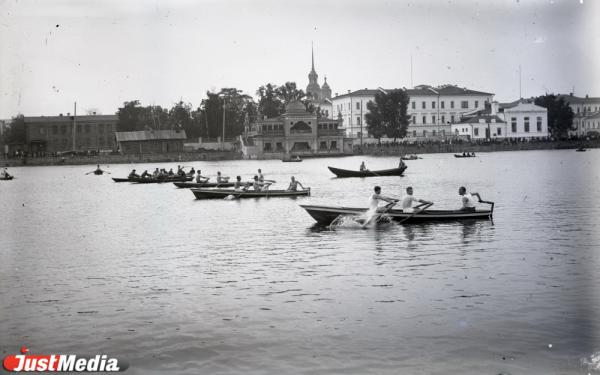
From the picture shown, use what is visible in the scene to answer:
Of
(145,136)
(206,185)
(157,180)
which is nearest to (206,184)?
(206,185)

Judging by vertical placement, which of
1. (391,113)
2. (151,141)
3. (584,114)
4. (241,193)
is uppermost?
(584,114)

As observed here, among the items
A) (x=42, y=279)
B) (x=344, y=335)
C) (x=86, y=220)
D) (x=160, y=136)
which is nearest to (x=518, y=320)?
(x=344, y=335)

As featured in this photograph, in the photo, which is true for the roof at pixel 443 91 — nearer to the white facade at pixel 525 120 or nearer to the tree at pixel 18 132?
the white facade at pixel 525 120

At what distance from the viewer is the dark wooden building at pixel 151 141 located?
371ft

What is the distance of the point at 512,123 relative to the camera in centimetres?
12731

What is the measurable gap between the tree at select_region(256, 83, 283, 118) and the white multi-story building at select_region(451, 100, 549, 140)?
35.2m

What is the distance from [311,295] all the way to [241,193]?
2545 cm

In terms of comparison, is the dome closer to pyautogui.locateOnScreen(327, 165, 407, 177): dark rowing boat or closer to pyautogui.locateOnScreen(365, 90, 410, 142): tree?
pyautogui.locateOnScreen(365, 90, 410, 142): tree

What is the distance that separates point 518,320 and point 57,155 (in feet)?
365

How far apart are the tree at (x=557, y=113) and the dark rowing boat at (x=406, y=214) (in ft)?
356

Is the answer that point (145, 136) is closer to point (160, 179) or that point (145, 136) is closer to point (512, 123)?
point (160, 179)

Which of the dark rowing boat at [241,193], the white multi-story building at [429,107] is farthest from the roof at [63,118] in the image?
the dark rowing boat at [241,193]

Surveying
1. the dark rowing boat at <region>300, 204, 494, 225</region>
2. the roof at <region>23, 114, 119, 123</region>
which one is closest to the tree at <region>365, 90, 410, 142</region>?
the roof at <region>23, 114, 119, 123</region>

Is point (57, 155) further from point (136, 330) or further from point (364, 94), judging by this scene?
point (136, 330)
